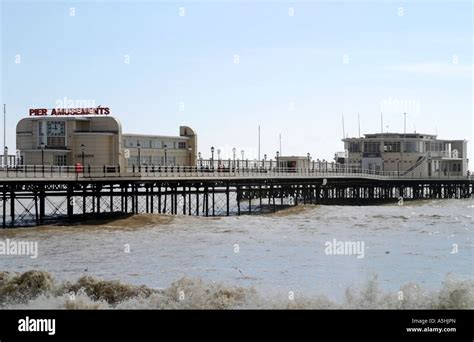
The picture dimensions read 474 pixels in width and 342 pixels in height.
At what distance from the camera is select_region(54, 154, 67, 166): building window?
54.5 m

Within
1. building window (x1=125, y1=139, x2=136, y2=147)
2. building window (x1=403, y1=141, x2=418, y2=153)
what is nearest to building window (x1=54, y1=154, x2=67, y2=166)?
building window (x1=125, y1=139, x2=136, y2=147)

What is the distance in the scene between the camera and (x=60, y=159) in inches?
2154

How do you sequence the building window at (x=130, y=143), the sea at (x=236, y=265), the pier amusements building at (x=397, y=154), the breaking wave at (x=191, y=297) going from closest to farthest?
the breaking wave at (x=191, y=297)
the sea at (x=236, y=265)
the building window at (x=130, y=143)
the pier amusements building at (x=397, y=154)

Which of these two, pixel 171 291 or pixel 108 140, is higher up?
pixel 108 140

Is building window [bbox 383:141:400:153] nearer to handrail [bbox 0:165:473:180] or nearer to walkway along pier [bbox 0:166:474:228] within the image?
walkway along pier [bbox 0:166:474:228]

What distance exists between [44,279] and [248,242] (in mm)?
16618

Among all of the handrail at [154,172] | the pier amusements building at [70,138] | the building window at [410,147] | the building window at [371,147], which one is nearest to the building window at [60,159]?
the pier amusements building at [70,138]

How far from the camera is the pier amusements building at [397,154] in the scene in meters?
99.9

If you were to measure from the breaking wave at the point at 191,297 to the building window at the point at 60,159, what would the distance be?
25712 mm

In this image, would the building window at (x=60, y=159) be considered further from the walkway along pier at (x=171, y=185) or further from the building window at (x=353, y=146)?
the building window at (x=353, y=146)
